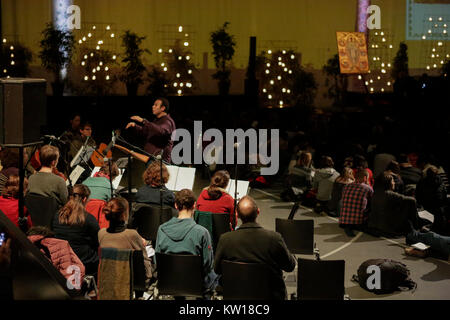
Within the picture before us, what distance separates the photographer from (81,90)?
49.8 feet

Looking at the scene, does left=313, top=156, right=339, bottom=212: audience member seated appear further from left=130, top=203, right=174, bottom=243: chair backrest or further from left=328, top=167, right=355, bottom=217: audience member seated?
left=130, top=203, right=174, bottom=243: chair backrest

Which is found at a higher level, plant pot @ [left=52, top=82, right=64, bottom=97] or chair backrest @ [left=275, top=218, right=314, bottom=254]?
plant pot @ [left=52, top=82, right=64, bottom=97]

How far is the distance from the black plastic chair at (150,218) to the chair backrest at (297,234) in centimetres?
101

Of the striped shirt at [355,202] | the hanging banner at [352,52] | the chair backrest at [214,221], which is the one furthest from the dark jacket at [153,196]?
the hanging banner at [352,52]

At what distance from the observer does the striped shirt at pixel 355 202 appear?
7441mm

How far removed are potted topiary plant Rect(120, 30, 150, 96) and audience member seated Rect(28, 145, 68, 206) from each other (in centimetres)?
901

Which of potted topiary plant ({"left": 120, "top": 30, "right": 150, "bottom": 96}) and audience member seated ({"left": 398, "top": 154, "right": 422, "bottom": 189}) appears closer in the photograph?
audience member seated ({"left": 398, "top": 154, "right": 422, "bottom": 189})

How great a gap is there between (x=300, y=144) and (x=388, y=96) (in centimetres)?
603

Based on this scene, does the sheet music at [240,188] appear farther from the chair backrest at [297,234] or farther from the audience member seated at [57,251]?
the audience member seated at [57,251]

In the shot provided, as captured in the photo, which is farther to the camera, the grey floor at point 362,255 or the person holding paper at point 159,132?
the person holding paper at point 159,132

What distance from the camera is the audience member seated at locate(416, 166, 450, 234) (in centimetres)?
745

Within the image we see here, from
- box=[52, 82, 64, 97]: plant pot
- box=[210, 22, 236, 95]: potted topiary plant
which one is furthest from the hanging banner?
box=[52, 82, 64, 97]: plant pot

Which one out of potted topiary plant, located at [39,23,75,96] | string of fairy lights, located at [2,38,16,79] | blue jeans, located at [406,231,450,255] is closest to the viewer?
blue jeans, located at [406,231,450,255]
